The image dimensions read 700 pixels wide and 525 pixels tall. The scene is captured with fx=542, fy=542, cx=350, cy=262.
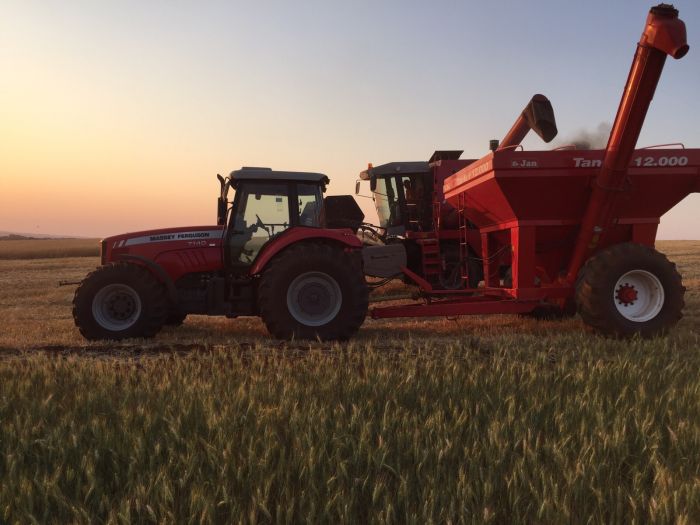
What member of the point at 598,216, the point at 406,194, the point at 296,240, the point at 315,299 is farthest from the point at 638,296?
the point at 406,194

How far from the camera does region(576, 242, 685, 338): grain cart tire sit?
21.4 feet

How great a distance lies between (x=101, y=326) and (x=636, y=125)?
22.6ft

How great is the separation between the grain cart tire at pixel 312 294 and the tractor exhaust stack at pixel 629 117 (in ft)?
9.83

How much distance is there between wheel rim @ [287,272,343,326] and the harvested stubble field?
7.37 feet

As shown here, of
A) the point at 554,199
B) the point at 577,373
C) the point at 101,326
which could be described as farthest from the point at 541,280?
the point at 101,326

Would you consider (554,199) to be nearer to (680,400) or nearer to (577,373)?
(577,373)

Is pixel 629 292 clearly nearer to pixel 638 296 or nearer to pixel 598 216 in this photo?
pixel 638 296

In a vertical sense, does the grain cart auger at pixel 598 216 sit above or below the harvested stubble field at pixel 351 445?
above

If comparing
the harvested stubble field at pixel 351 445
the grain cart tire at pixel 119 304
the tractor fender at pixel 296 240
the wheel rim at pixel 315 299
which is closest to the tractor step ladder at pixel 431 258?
the tractor fender at pixel 296 240

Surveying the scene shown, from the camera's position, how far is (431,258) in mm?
10938

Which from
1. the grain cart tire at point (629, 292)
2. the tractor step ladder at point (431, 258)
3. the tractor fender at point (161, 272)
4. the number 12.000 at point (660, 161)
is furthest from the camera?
the tractor step ladder at point (431, 258)

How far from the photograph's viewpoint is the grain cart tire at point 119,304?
6781mm

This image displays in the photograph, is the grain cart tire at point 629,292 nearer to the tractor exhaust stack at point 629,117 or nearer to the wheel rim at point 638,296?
the wheel rim at point 638,296

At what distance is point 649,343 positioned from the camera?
600 cm
